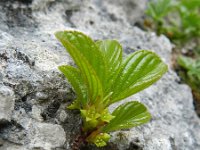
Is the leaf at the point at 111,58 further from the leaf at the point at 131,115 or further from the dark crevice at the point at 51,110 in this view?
the dark crevice at the point at 51,110

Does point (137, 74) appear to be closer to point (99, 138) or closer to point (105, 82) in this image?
point (105, 82)

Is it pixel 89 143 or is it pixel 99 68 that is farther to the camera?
pixel 89 143

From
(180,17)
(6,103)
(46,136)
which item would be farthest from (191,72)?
(6,103)

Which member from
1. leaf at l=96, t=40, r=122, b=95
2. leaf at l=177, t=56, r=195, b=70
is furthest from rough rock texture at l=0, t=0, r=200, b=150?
leaf at l=96, t=40, r=122, b=95

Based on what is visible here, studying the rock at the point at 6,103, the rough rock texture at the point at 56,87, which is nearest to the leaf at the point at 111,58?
the rough rock texture at the point at 56,87

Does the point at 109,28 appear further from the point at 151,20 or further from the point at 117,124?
the point at 117,124

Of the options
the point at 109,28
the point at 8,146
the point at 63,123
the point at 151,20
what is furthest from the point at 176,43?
the point at 8,146
